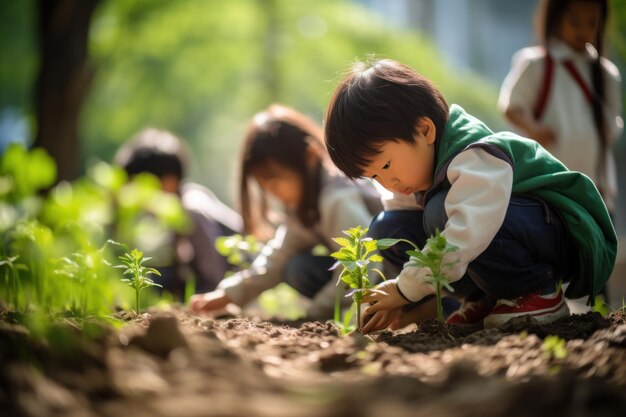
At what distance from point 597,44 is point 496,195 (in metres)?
1.85

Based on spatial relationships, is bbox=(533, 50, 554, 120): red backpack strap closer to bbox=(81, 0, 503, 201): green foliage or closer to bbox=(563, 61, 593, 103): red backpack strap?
bbox=(563, 61, 593, 103): red backpack strap

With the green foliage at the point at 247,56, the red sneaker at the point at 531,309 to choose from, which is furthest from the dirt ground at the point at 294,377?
the green foliage at the point at 247,56

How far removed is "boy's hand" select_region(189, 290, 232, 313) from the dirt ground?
1.50 meters

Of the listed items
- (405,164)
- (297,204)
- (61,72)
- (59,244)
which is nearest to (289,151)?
(297,204)

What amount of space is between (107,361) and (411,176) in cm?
124

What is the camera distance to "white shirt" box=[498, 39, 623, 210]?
349cm

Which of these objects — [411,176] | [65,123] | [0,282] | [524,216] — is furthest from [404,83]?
[65,123]

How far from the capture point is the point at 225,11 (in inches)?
386

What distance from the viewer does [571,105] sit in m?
3.54

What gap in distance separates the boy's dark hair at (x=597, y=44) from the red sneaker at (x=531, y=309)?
148 centimetres

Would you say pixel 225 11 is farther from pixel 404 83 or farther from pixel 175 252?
pixel 404 83

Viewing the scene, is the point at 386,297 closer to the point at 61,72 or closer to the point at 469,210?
the point at 469,210

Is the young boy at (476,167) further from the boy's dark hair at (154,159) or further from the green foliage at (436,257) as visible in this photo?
the boy's dark hair at (154,159)

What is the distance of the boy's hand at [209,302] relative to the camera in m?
3.16
